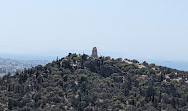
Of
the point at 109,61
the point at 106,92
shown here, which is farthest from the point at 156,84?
the point at 109,61

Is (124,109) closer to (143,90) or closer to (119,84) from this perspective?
(143,90)

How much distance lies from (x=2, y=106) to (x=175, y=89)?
55.4m

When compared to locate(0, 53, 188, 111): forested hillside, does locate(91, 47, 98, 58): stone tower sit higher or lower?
higher

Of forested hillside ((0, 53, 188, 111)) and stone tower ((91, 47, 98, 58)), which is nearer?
forested hillside ((0, 53, 188, 111))

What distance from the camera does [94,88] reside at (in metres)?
110

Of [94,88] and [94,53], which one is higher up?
[94,53]

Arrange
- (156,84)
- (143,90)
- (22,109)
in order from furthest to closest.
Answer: (156,84) → (143,90) → (22,109)

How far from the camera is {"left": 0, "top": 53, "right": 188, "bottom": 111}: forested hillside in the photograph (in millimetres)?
94125

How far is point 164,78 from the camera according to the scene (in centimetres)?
12100

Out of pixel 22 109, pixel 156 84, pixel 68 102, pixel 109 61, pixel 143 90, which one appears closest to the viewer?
pixel 22 109

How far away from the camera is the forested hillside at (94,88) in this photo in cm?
9412

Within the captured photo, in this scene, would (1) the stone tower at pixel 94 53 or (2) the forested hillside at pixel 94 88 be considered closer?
(2) the forested hillside at pixel 94 88

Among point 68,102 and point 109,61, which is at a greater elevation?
point 109,61

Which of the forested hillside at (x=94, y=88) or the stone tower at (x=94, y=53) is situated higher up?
the stone tower at (x=94, y=53)
